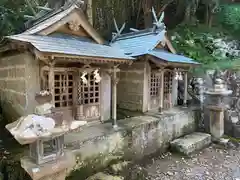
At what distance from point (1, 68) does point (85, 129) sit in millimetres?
4962

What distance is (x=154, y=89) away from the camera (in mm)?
10758

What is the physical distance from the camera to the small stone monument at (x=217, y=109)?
10.0m

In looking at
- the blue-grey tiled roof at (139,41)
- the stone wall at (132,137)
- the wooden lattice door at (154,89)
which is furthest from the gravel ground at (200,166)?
the blue-grey tiled roof at (139,41)

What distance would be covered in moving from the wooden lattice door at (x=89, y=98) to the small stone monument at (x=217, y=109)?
572cm

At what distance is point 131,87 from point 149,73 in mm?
1191

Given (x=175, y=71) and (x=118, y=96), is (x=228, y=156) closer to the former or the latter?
(x=175, y=71)

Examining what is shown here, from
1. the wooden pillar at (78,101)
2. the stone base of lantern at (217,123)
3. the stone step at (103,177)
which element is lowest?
the stone step at (103,177)

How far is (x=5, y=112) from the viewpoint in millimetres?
8891

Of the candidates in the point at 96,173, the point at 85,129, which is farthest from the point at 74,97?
the point at 96,173

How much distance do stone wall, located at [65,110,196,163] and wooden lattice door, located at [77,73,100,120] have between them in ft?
1.94

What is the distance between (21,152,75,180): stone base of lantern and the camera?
4332 mm

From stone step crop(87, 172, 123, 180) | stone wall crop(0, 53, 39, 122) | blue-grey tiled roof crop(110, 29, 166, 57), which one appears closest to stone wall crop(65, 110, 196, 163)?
stone step crop(87, 172, 123, 180)

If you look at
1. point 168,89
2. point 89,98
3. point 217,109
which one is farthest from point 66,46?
point 217,109

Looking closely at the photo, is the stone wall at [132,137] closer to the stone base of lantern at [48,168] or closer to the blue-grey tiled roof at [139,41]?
the stone base of lantern at [48,168]
